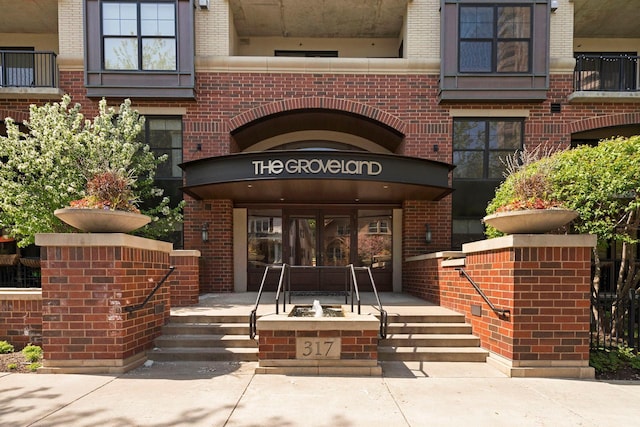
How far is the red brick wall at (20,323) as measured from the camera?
6051 mm

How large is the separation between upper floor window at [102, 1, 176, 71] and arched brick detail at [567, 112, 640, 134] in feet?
38.5

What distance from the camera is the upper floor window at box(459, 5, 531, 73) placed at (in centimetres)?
1027

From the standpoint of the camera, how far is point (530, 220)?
516 cm

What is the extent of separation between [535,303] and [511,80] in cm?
755

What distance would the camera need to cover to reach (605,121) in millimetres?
10523

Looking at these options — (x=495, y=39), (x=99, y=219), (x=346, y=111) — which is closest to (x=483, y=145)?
(x=495, y=39)

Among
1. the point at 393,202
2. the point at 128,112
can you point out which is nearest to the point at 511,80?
the point at 393,202

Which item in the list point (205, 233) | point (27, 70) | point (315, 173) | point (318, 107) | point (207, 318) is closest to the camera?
point (207, 318)

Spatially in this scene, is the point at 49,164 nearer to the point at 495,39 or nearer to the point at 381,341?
the point at 381,341

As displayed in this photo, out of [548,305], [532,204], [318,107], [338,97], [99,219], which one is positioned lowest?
[548,305]

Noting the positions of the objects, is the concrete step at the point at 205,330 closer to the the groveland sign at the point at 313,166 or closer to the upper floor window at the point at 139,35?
the the groveland sign at the point at 313,166

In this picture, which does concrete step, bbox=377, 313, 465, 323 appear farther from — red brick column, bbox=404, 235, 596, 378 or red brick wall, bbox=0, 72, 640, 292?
red brick wall, bbox=0, 72, 640, 292

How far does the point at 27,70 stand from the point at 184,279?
941cm

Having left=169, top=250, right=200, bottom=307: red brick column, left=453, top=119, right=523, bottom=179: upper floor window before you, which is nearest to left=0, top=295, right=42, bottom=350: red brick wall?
left=169, top=250, right=200, bottom=307: red brick column
